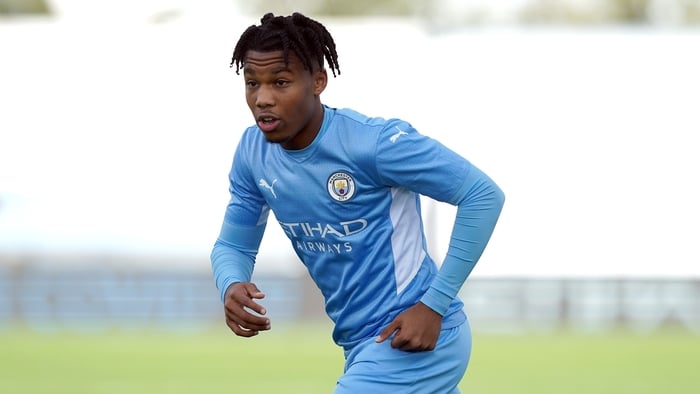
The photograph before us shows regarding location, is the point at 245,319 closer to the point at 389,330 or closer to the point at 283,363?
the point at 389,330

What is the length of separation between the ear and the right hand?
72cm

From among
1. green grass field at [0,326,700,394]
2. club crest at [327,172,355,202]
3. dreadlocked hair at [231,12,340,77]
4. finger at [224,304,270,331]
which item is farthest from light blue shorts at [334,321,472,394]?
green grass field at [0,326,700,394]

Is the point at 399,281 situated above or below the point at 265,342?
above

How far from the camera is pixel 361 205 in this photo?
16.4ft

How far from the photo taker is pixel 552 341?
16594mm

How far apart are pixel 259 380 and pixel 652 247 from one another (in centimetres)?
813

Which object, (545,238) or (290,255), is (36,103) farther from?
(545,238)

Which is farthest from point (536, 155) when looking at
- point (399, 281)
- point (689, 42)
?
point (399, 281)

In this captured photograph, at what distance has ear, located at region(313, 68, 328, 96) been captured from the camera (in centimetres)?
503

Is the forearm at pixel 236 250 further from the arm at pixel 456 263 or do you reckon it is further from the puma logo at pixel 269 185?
the arm at pixel 456 263

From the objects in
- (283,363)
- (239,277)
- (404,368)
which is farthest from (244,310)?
(283,363)

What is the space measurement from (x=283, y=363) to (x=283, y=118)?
9.50 metres

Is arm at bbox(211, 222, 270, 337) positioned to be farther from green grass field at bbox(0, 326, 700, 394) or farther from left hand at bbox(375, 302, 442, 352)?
green grass field at bbox(0, 326, 700, 394)

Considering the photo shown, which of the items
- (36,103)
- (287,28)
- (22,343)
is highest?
(287,28)
